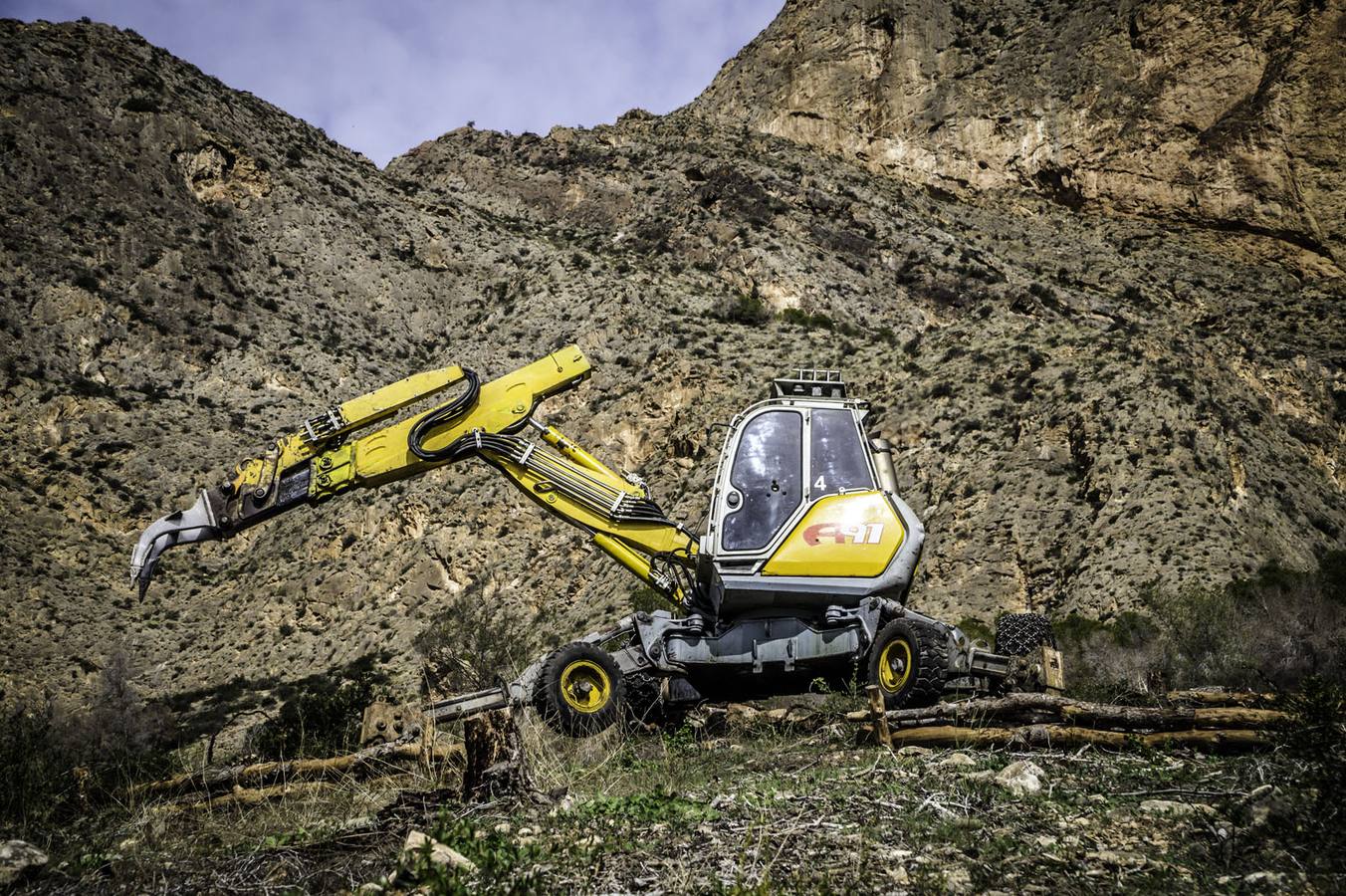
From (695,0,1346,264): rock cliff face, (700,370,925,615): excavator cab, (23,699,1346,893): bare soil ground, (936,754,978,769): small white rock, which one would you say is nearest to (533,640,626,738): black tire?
(700,370,925,615): excavator cab

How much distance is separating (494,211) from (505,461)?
47556 millimetres

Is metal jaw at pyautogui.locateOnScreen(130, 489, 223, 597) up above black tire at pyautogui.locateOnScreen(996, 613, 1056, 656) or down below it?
above

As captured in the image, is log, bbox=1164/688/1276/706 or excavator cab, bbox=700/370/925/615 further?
excavator cab, bbox=700/370/925/615

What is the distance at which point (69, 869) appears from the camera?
216 inches

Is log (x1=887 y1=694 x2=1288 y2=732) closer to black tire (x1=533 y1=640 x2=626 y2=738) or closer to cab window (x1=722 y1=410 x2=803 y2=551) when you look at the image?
cab window (x1=722 y1=410 x2=803 y2=551)

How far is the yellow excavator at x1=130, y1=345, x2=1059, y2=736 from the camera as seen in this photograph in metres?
10.4

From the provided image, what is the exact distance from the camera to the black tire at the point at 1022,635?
12711 millimetres

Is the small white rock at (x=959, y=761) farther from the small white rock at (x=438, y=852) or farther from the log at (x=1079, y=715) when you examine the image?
the small white rock at (x=438, y=852)

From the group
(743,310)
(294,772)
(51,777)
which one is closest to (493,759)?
(294,772)

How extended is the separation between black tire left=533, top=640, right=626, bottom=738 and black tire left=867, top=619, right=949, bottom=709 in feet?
9.09

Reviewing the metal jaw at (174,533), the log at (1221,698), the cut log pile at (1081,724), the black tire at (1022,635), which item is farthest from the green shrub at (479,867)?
the black tire at (1022,635)

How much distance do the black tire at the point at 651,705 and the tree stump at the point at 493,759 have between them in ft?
14.0

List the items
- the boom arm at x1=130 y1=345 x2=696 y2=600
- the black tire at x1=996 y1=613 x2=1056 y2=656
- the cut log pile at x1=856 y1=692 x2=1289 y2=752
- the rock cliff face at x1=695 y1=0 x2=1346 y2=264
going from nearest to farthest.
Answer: the cut log pile at x1=856 y1=692 x2=1289 y2=752 → the boom arm at x1=130 y1=345 x2=696 y2=600 → the black tire at x1=996 y1=613 x2=1056 y2=656 → the rock cliff face at x1=695 y1=0 x2=1346 y2=264

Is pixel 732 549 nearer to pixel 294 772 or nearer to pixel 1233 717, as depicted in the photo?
pixel 294 772
